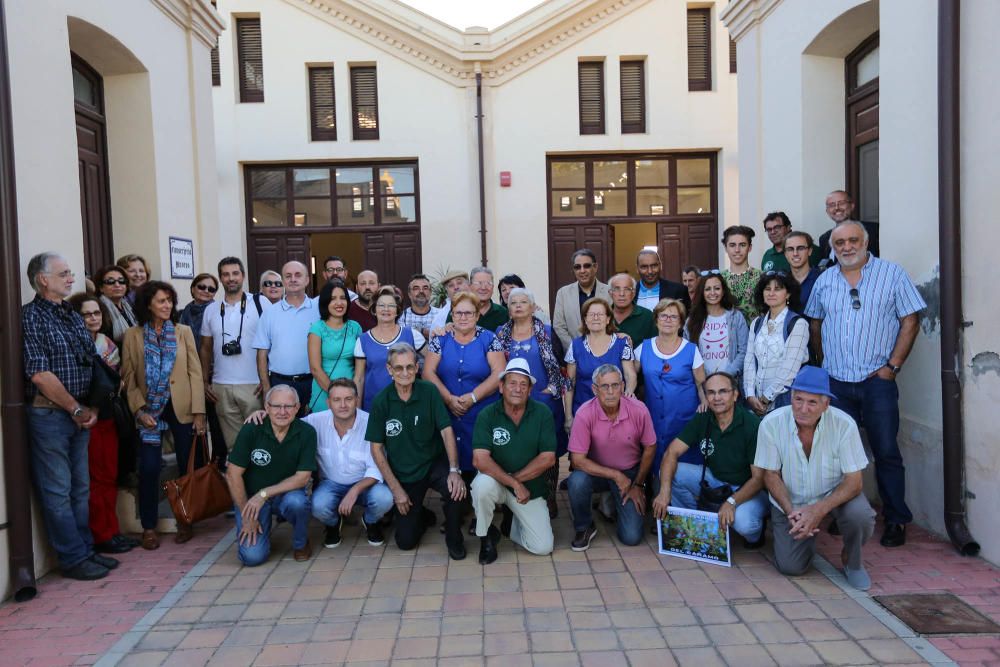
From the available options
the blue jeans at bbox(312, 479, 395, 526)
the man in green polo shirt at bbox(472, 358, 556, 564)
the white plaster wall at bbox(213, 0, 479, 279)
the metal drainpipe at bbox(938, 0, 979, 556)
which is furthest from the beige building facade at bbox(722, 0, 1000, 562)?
the white plaster wall at bbox(213, 0, 479, 279)

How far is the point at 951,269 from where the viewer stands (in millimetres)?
4551

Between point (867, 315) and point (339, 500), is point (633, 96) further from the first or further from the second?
point (339, 500)

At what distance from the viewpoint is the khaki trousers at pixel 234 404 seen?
18.9ft

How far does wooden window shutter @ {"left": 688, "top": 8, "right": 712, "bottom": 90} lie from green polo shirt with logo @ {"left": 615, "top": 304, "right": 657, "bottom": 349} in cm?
882

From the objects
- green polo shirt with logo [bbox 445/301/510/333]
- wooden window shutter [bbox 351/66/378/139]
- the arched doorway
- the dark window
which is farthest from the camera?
wooden window shutter [bbox 351/66/378/139]

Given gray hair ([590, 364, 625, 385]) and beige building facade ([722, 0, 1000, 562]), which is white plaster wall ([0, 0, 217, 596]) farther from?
beige building facade ([722, 0, 1000, 562])

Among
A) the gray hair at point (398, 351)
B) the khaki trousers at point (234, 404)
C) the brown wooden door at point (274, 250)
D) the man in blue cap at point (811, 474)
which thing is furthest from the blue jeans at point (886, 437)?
the brown wooden door at point (274, 250)

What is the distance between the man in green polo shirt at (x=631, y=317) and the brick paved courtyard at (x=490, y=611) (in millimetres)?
1594

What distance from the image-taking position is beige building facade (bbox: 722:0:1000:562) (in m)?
4.45

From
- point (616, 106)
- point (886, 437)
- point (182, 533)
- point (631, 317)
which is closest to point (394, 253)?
point (616, 106)

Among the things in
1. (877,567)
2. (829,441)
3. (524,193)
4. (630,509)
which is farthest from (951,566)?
(524,193)

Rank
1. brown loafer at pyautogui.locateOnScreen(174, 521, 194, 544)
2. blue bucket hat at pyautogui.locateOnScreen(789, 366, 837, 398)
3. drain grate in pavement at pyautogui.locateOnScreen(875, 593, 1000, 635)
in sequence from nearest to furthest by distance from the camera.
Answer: drain grate in pavement at pyautogui.locateOnScreen(875, 593, 1000, 635) < blue bucket hat at pyautogui.locateOnScreen(789, 366, 837, 398) < brown loafer at pyautogui.locateOnScreen(174, 521, 194, 544)

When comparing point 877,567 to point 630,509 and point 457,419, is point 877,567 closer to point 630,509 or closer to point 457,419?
point 630,509

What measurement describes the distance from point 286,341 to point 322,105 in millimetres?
8790
